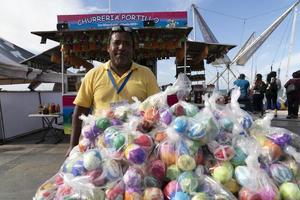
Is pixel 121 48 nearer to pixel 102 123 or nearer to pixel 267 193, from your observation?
pixel 102 123

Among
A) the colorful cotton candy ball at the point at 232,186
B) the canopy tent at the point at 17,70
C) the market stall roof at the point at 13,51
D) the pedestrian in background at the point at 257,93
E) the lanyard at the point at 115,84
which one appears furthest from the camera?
the pedestrian in background at the point at 257,93

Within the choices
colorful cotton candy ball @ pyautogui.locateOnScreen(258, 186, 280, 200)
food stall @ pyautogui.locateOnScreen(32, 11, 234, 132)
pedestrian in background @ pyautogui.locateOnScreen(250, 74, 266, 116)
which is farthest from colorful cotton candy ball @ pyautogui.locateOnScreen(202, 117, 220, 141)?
pedestrian in background @ pyautogui.locateOnScreen(250, 74, 266, 116)

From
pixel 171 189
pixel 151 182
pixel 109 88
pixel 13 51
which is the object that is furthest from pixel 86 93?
pixel 13 51

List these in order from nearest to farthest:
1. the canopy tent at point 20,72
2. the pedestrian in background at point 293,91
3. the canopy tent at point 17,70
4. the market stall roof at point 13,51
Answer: the canopy tent at point 20,72, the canopy tent at point 17,70, the market stall roof at point 13,51, the pedestrian in background at point 293,91

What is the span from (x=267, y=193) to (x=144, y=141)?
0.70 m

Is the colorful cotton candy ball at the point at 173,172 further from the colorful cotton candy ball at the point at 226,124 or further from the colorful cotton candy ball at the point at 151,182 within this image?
the colorful cotton candy ball at the point at 226,124

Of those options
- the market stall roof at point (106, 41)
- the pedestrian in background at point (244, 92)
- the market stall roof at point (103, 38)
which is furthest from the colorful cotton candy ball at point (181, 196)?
the pedestrian in background at point (244, 92)

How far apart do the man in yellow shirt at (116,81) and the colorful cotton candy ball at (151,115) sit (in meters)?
0.60

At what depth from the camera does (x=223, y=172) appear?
6.49 feet

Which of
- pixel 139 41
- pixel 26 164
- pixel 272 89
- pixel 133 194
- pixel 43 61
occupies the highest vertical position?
pixel 139 41

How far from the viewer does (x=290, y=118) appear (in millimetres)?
14016

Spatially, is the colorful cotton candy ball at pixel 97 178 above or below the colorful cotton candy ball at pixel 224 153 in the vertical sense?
below

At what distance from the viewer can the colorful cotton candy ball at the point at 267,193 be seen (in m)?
1.88

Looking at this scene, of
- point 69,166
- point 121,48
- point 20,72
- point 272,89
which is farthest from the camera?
point 272,89
